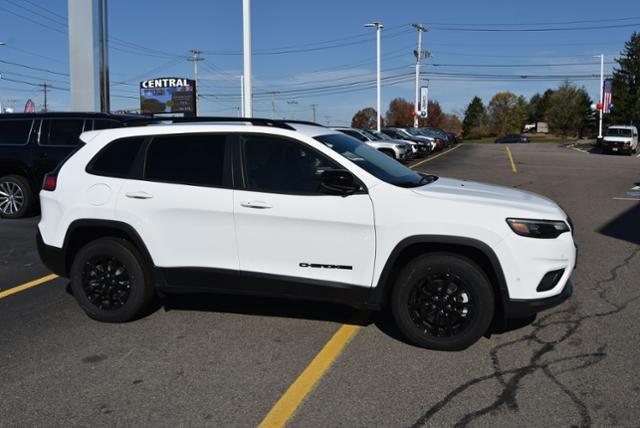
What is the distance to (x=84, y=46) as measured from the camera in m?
17.7

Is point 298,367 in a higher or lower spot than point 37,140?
lower

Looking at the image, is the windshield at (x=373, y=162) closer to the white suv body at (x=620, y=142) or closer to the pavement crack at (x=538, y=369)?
the pavement crack at (x=538, y=369)

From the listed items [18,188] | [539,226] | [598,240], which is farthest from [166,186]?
[18,188]

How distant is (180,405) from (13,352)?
175cm

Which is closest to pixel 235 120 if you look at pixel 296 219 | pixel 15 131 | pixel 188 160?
pixel 188 160

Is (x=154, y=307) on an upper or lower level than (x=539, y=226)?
lower

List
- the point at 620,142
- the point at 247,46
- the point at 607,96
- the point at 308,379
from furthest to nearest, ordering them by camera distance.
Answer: the point at 607,96
the point at 620,142
the point at 247,46
the point at 308,379

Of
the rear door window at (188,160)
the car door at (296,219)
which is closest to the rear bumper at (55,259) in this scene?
the rear door window at (188,160)

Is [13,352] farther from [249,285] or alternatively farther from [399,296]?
[399,296]

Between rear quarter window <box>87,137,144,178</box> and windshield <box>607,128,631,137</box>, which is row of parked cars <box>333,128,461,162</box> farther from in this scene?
rear quarter window <box>87,137,144,178</box>

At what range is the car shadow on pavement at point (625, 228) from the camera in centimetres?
962

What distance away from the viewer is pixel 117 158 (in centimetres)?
541

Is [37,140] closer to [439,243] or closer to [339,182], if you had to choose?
[339,182]

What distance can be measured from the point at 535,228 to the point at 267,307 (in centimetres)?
255
